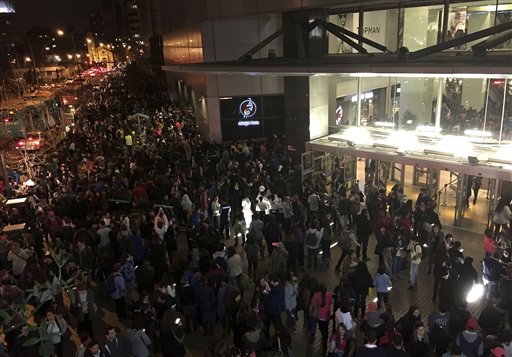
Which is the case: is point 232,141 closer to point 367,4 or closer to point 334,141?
point 334,141

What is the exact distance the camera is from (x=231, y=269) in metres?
9.57

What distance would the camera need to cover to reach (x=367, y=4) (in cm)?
1653

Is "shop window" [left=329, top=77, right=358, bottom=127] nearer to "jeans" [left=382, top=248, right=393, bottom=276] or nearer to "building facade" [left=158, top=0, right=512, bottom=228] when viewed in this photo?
"building facade" [left=158, top=0, right=512, bottom=228]

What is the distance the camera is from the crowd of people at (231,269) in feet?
24.3

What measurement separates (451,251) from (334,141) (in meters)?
8.75

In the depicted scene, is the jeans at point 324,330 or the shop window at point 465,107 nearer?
the jeans at point 324,330

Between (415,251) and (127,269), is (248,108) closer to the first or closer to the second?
(415,251)

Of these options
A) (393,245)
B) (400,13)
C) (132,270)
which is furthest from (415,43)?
(132,270)

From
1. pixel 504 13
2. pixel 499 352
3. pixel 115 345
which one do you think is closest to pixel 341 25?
pixel 504 13

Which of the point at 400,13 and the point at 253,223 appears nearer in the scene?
the point at 253,223

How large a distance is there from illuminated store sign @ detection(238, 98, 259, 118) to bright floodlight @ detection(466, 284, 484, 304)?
15.5 m

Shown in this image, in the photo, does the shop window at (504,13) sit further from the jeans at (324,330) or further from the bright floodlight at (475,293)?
the jeans at (324,330)

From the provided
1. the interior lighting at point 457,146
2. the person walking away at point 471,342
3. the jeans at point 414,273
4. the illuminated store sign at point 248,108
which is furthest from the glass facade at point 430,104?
the person walking away at point 471,342

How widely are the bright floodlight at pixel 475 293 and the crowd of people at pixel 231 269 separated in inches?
9.2
